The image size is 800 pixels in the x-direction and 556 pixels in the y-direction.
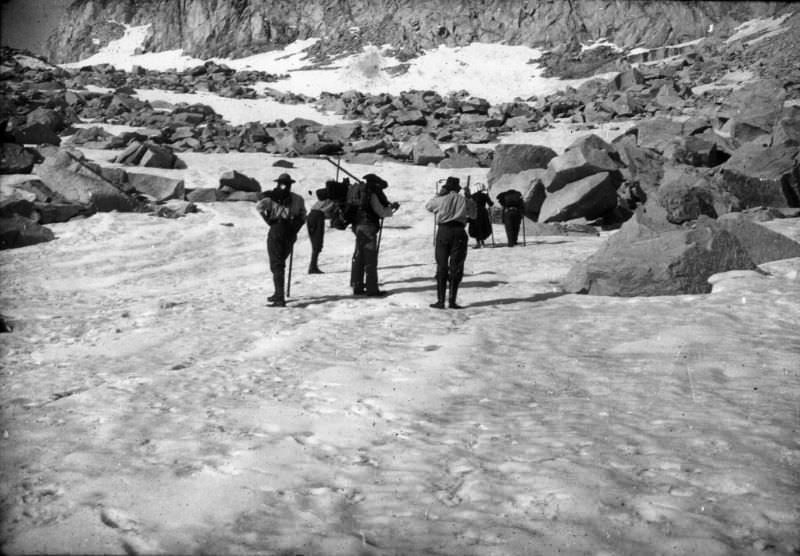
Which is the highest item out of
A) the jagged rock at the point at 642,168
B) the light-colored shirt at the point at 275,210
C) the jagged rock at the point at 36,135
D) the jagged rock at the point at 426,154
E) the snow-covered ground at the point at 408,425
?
the jagged rock at the point at 36,135

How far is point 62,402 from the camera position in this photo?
4.92 m

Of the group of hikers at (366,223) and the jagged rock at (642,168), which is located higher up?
the jagged rock at (642,168)

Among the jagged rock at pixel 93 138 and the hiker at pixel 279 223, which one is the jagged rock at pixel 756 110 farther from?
the jagged rock at pixel 93 138

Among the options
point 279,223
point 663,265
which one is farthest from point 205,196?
point 663,265

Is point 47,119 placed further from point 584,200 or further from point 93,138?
point 584,200

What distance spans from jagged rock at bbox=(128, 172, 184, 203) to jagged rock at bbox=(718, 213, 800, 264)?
1777 cm

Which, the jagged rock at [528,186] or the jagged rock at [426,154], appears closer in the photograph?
the jagged rock at [528,186]

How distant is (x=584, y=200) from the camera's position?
18797 millimetres

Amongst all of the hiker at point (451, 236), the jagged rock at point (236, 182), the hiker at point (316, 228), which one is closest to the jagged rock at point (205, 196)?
the jagged rock at point (236, 182)

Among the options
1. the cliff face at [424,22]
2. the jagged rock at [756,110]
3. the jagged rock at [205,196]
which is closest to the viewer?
the jagged rock at [205,196]

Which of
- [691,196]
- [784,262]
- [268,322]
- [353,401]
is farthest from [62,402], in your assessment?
[691,196]

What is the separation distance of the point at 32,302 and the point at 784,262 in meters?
12.5

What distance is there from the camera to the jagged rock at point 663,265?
933cm

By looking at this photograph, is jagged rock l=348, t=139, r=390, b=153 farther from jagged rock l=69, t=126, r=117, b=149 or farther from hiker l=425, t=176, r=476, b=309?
hiker l=425, t=176, r=476, b=309
